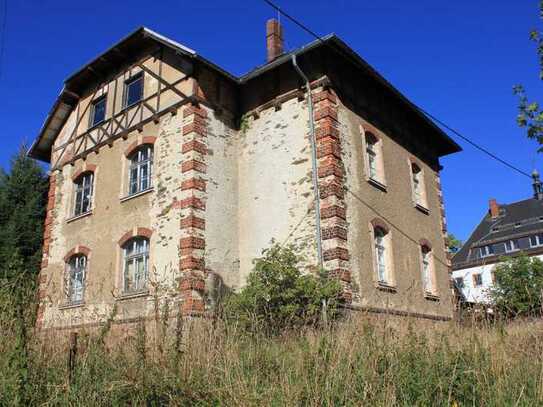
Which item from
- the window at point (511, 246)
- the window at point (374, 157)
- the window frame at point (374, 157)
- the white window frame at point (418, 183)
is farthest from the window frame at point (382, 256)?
the window at point (511, 246)

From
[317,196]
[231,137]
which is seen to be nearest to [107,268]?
[231,137]

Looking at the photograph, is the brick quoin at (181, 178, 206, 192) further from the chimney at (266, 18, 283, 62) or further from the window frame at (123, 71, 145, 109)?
the chimney at (266, 18, 283, 62)

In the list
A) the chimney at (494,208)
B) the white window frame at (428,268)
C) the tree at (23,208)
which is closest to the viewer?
the white window frame at (428,268)

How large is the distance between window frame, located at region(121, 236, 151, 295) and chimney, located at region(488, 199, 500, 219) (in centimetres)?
3933

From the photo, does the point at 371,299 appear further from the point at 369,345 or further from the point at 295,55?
the point at 369,345

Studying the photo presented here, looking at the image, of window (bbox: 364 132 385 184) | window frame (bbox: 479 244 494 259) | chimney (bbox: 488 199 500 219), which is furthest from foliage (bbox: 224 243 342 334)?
chimney (bbox: 488 199 500 219)

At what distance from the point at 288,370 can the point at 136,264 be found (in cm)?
894

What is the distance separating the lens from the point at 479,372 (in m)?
4.45

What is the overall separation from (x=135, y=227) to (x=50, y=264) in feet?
14.3

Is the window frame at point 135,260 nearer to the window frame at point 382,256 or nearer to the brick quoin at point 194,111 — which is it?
the brick quoin at point 194,111

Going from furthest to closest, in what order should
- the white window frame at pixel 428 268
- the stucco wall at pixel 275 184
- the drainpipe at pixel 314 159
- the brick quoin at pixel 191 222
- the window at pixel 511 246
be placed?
the window at pixel 511 246
the white window frame at pixel 428 268
the stucco wall at pixel 275 184
the brick quoin at pixel 191 222
the drainpipe at pixel 314 159

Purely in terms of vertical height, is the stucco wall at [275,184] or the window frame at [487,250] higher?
the window frame at [487,250]

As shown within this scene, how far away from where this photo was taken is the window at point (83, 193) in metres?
15.1

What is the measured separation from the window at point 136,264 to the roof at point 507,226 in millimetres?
31009
